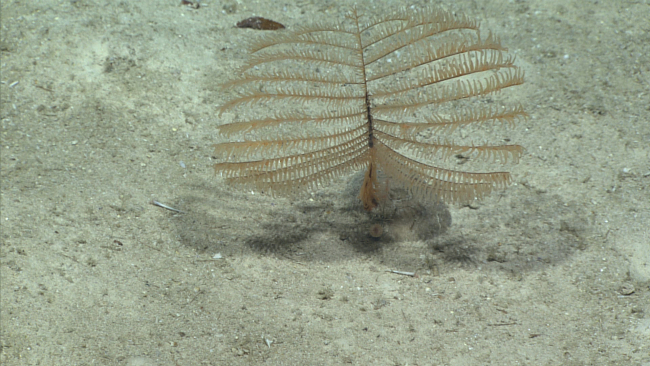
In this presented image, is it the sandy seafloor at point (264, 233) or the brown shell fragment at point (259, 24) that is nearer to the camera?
the sandy seafloor at point (264, 233)

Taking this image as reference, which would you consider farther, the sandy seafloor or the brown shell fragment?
the brown shell fragment

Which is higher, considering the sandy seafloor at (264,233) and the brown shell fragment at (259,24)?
the brown shell fragment at (259,24)

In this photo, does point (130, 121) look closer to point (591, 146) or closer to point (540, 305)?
point (540, 305)

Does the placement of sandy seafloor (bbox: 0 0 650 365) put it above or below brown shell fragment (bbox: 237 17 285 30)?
below
